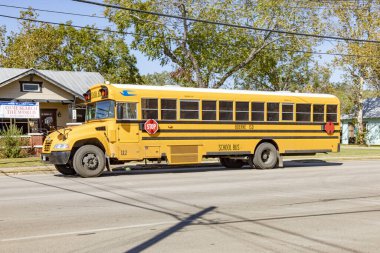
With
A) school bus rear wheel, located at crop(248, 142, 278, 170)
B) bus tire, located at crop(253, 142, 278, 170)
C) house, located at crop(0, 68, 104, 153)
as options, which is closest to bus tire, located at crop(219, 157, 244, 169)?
school bus rear wheel, located at crop(248, 142, 278, 170)

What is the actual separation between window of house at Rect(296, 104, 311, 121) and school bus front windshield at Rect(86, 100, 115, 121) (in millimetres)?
7786

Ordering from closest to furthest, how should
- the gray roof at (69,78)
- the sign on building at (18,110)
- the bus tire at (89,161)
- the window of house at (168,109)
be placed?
the bus tire at (89,161)
the window of house at (168,109)
the sign on building at (18,110)
the gray roof at (69,78)

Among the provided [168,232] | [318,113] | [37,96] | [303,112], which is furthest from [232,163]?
[37,96]

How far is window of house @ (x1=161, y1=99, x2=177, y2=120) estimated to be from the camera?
1661 cm

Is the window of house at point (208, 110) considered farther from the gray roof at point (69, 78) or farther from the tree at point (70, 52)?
the tree at point (70, 52)

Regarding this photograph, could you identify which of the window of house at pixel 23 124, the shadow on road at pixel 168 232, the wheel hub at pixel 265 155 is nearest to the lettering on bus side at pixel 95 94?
the wheel hub at pixel 265 155

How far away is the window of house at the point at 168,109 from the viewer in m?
16.6

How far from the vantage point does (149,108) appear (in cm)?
1634

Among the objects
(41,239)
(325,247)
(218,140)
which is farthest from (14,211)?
(218,140)

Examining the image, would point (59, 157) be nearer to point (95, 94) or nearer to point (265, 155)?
point (95, 94)

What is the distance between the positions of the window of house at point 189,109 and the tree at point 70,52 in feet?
106

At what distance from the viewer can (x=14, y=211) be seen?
8.85m

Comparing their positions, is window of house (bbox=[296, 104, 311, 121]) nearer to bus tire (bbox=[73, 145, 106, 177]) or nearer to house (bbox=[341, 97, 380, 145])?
bus tire (bbox=[73, 145, 106, 177])

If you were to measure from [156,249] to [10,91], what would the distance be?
84.4 feet
